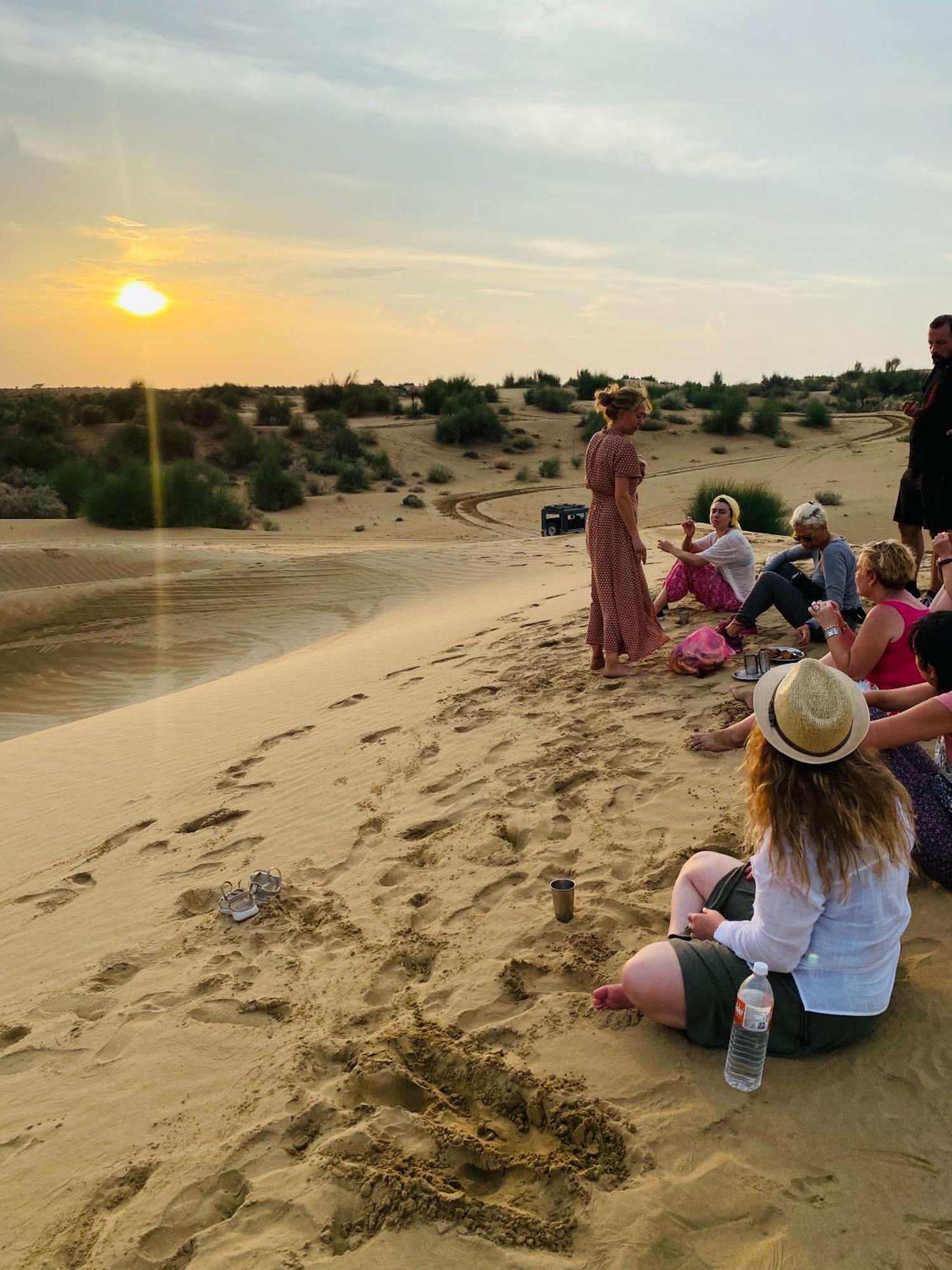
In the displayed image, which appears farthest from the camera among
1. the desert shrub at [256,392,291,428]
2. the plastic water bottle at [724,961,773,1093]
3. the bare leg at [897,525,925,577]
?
the desert shrub at [256,392,291,428]

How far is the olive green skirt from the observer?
2.55 meters

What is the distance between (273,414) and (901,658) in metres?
29.4

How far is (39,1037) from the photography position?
325 cm

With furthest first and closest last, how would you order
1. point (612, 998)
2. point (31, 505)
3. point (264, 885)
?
point (31, 505) < point (264, 885) < point (612, 998)

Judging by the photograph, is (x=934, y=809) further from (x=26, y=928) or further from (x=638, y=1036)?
(x=26, y=928)

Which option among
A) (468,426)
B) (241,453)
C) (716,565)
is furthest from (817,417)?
(716,565)

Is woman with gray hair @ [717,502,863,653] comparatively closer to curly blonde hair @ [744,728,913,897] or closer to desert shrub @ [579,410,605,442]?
curly blonde hair @ [744,728,913,897]

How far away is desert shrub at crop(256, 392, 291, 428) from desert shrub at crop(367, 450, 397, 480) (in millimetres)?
5935

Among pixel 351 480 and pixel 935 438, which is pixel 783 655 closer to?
pixel 935 438

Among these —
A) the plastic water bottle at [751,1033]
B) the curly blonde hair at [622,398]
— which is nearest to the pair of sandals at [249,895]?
the plastic water bottle at [751,1033]

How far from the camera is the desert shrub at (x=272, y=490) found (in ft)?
70.7

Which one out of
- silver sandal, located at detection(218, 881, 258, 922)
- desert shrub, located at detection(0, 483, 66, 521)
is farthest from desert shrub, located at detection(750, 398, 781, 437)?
silver sandal, located at detection(218, 881, 258, 922)

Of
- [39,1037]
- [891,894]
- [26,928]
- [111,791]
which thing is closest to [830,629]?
[891,894]

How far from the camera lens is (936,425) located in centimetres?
604
